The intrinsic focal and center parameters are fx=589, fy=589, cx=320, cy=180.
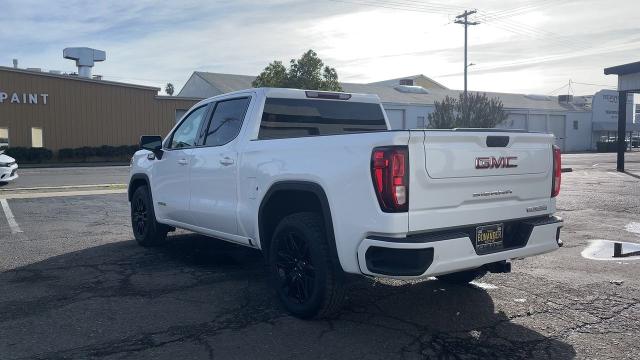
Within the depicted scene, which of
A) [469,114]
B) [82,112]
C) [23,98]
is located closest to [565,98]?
[469,114]

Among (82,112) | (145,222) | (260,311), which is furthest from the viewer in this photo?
(82,112)

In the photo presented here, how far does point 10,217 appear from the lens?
10.5 m

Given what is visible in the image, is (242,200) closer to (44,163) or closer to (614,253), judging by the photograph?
(614,253)

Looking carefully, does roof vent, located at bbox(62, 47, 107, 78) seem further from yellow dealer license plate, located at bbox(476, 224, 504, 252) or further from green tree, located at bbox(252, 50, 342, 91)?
yellow dealer license plate, located at bbox(476, 224, 504, 252)

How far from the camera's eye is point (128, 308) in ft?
16.9

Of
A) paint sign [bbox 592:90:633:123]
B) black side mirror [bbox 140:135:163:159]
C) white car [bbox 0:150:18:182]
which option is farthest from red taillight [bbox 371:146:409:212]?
paint sign [bbox 592:90:633:123]

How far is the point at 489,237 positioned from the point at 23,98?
34.6 meters

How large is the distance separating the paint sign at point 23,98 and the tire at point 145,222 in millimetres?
29312

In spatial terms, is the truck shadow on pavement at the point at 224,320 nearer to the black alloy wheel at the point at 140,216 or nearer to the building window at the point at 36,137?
the black alloy wheel at the point at 140,216

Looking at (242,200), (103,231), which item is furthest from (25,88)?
(242,200)

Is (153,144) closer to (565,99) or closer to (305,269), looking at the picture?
(305,269)

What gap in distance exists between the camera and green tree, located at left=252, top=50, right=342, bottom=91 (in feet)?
Answer: 108

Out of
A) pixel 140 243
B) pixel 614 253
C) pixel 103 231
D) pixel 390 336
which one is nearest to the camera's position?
pixel 390 336

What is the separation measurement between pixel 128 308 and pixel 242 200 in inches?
54.9
